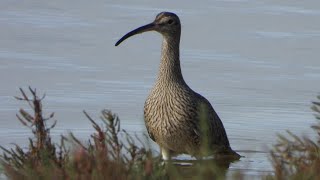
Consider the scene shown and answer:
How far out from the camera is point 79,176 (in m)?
7.07

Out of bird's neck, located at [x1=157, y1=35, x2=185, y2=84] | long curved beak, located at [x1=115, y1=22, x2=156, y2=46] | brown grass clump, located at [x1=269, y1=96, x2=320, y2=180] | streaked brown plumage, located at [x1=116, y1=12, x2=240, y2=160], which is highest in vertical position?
long curved beak, located at [x1=115, y1=22, x2=156, y2=46]

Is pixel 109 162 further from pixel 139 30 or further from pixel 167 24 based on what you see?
pixel 167 24

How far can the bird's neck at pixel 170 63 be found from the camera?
12297 mm

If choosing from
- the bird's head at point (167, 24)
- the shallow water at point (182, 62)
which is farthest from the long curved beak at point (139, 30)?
the shallow water at point (182, 62)

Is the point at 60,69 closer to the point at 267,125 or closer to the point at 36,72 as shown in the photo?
the point at 36,72

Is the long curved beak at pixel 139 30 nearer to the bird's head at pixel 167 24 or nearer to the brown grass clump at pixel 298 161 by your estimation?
the bird's head at pixel 167 24

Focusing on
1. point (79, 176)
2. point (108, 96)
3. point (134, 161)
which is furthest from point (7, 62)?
point (79, 176)

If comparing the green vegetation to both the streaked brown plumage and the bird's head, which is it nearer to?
the streaked brown plumage

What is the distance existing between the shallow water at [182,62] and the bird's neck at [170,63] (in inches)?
28.6

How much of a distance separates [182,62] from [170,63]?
3005 millimetres

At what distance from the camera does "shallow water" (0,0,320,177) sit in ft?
43.9

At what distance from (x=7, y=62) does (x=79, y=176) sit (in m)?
8.11

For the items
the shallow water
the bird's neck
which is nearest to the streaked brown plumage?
the bird's neck

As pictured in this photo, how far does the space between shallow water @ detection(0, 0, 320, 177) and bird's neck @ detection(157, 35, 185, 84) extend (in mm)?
727
